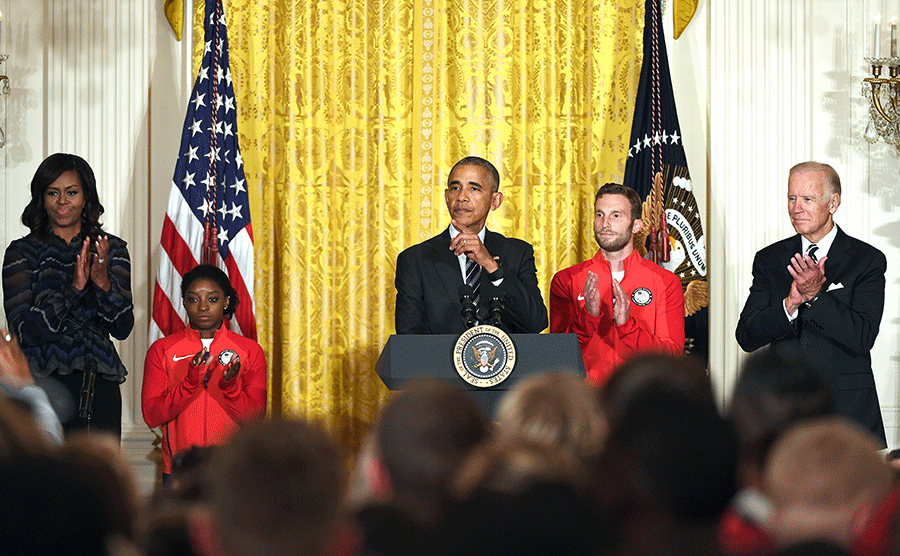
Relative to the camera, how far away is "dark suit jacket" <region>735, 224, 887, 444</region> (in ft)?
15.5

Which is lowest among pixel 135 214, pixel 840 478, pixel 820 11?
pixel 840 478

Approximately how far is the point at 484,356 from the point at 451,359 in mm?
124

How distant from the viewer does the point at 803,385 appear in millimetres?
2105

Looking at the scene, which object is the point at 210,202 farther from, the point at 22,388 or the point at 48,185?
the point at 22,388

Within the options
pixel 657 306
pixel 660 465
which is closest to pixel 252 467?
pixel 660 465

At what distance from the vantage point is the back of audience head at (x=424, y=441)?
1.74 meters

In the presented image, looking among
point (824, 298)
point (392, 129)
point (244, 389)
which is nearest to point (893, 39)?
point (824, 298)

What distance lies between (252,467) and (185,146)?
467 cm

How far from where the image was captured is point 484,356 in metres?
3.90

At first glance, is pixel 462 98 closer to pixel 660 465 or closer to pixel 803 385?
pixel 803 385

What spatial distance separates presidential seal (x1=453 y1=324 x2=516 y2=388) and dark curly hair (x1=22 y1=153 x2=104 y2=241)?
6.73 feet

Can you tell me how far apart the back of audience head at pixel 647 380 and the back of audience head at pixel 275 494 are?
50 cm

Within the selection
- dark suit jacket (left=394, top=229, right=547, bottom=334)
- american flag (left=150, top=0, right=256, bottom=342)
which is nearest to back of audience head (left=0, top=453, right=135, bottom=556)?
dark suit jacket (left=394, top=229, right=547, bottom=334)

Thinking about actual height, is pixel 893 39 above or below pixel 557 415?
above
